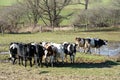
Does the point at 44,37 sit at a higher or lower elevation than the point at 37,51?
lower

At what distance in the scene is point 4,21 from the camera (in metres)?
53.8

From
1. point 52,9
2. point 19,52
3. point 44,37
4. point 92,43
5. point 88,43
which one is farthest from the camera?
point 52,9

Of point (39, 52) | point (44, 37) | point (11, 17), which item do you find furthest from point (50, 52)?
point (11, 17)

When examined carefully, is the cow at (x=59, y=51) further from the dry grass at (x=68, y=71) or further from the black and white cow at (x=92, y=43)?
the black and white cow at (x=92, y=43)

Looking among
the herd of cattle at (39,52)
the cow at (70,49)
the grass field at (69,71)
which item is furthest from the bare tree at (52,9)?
the grass field at (69,71)

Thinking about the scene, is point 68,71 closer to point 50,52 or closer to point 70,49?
point 50,52

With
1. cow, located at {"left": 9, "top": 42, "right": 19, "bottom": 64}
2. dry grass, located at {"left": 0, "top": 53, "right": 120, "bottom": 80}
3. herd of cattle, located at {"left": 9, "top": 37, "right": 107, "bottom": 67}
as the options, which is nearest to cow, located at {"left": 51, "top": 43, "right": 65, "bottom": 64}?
herd of cattle, located at {"left": 9, "top": 37, "right": 107, "bottom": 67}

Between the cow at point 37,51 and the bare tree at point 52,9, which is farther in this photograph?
the bare tree at point 52,9

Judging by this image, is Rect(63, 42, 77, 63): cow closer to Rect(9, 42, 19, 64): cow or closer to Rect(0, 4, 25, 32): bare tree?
Rect(9, 42, 19, 64): cow

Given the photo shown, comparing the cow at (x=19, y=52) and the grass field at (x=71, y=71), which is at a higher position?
the cow at (x=19, y=52)

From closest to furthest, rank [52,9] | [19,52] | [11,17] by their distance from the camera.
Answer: [19,52], [11,17], [52,9]

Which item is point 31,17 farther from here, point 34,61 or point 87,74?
point 87,74

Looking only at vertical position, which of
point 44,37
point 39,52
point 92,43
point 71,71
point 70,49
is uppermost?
point 39,52

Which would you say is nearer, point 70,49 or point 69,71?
point 69,71
